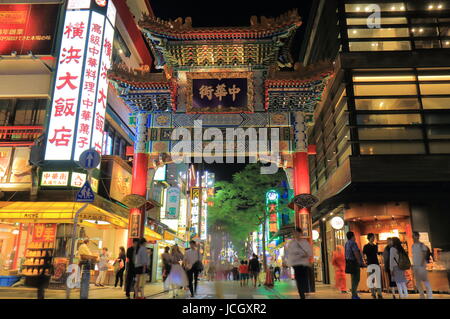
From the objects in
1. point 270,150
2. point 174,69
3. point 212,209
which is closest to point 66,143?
point 174,69

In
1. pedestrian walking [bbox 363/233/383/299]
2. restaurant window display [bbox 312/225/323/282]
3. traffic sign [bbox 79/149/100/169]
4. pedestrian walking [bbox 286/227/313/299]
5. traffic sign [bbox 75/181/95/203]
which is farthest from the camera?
restaurant window display [bbox 312/225/323/282]

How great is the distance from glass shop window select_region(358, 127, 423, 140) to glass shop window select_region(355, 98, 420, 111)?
1201 mm

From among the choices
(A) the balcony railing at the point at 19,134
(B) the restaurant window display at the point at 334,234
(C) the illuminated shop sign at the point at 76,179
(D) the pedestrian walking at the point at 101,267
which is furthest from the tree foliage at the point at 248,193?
(A) the balcony railing at the point at 19,134

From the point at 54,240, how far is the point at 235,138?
30.6 feet

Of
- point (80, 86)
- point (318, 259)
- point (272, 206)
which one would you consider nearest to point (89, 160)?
point (80, 86)

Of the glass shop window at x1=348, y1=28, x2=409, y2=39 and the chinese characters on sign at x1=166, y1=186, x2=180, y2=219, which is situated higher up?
the glass shop window at x1=348, y1=28, x2=409, y2=39

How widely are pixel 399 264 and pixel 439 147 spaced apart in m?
9.39

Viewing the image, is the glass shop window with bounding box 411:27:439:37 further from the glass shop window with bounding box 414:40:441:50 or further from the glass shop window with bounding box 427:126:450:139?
the glass shop window with bounding box 427:126:450:139

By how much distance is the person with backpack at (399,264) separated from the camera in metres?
9.73

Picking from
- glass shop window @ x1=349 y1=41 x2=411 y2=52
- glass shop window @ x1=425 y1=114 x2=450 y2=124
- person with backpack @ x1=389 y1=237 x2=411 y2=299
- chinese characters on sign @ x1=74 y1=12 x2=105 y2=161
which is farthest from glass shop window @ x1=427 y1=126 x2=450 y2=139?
chinese characters on sign @ x1=74 y1=12 x2=105 y2=161

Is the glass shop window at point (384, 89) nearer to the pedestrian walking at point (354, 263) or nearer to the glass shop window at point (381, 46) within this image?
the glass shop window at point (381, 46)

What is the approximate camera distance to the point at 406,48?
18484 millimetres

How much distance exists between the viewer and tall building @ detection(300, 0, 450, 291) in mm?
15602
